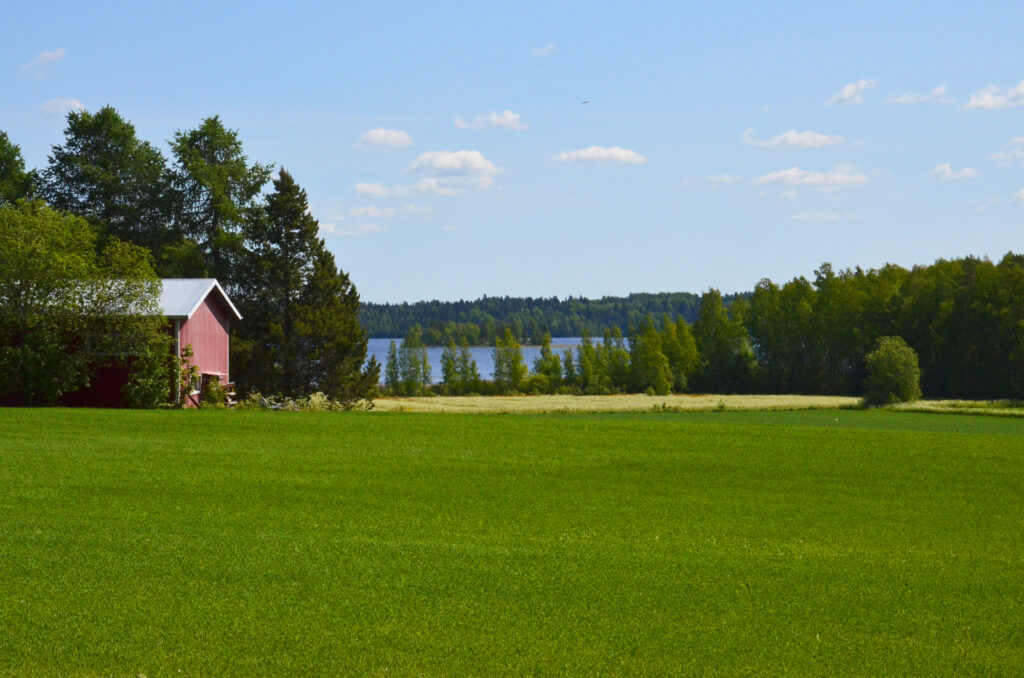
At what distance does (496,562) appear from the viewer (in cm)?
1038

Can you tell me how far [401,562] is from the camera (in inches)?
406

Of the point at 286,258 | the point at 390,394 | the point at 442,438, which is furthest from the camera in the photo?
the point at 390,394

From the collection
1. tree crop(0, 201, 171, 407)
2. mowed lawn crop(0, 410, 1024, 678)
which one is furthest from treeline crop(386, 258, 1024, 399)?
mowed lawn crop(0, 410, 1024, 678)

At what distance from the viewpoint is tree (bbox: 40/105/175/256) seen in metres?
49.4

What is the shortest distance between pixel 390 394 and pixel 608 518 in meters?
67.8

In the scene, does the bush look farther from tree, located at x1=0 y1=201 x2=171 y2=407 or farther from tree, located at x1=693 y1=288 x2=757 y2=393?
tree, located at x1=0 y1=201 x2=171 y2=407

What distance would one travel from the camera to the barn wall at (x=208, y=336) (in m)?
32.4

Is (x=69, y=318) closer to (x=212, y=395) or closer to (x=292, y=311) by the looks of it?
(x=212, y=395)

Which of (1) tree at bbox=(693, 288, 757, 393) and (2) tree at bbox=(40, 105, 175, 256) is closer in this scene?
(2) tree at bbox=(40, 105, 175, 256)

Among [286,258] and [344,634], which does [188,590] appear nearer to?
[344,634]

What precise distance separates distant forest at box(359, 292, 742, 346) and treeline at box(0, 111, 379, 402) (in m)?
92.4

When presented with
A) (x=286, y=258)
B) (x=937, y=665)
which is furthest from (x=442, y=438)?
(x=286, y=258)

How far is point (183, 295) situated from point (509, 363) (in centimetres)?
5009

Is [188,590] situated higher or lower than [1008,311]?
lower
